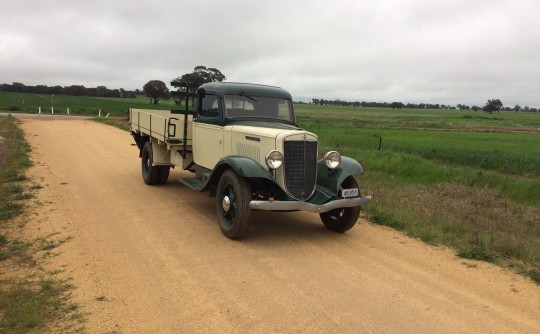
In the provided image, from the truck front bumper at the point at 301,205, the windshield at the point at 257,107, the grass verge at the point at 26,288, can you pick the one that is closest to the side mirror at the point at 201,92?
the windshield at the point at 257,107

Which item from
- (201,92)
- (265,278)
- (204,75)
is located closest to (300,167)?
(265,278)

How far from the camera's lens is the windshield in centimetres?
716

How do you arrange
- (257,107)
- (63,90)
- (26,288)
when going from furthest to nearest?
1. (63,90)
2. (257,107)
3. (26,288)

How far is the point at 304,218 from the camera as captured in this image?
7426mm

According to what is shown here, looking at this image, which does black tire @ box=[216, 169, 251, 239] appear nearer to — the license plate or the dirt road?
the dirt road

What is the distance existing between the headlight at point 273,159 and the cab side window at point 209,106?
1882 millimetres

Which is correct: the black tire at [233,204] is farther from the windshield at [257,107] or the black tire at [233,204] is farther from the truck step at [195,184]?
the windshield at [257,107]

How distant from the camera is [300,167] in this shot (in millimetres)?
6035

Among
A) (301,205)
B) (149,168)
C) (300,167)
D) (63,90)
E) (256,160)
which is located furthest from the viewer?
(63,90)

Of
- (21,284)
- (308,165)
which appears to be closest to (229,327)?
(21,284)

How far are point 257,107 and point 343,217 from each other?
2.41 metres

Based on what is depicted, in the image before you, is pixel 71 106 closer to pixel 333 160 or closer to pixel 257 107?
pixel 257 107

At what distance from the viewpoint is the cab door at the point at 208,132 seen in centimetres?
717

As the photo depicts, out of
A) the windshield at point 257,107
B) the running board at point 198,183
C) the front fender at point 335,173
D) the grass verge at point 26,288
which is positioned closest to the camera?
the grass verge at point 26,288
